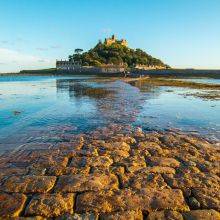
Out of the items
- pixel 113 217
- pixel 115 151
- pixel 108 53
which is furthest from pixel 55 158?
pixel 108 53

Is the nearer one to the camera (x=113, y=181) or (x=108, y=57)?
(x=113, y=181)

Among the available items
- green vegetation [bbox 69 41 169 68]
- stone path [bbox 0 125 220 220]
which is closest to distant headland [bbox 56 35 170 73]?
green vegetation [bbox 69 41 169 68]

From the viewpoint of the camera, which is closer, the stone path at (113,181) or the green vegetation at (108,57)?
the stone path at (113,181)

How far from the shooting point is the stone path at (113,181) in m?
4.50

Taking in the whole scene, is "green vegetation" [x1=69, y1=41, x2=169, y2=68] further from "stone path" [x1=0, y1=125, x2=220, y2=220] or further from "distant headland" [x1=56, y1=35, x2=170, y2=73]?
"stone path" [x1=0, y1=125, x2=220, y2=220]

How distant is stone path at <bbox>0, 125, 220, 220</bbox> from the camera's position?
450 centimetres

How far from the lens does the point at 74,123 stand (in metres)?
12.6

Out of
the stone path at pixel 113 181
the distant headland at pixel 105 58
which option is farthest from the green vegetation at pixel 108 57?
the stone path at pixel 113 181

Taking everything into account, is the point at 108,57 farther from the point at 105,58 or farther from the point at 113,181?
the point at 113,181

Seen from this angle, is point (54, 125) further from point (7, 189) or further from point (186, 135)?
point (7, 189)

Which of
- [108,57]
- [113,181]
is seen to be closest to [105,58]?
[108,57]

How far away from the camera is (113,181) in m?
5.66

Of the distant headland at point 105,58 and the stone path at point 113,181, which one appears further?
the distant headland at point 105,58

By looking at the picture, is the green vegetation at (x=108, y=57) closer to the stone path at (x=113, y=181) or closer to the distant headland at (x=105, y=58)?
the distant headland at (x=105, y=58)
